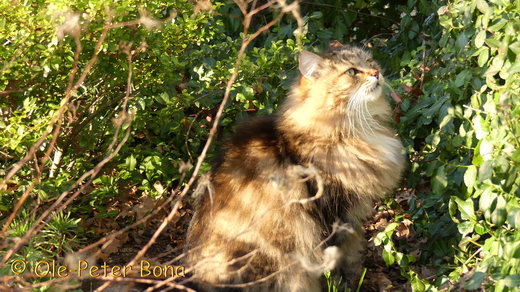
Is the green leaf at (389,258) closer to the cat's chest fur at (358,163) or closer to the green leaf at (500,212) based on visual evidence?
the cat's chest fur at (358,163)

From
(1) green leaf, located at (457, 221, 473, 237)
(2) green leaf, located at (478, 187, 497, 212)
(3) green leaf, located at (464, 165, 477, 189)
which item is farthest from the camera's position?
(1) green leaf, located at (457, 221, 473, 237)

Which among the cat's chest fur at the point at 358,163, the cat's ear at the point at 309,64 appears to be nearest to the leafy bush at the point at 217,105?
the cat's chest fur at the point at 358,163

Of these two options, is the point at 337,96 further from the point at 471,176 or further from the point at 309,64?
the point at 471,176

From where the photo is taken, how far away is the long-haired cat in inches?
130

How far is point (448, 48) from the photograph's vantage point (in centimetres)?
341

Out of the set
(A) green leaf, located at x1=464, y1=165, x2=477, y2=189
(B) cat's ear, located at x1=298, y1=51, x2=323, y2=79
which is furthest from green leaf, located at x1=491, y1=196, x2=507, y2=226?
(B) cat's ear, located at x1=298, y1=51, x2=323, y2=79

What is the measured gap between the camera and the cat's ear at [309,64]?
3.58m

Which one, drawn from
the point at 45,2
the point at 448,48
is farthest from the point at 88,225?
the point at 448,48

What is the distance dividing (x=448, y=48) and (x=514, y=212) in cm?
108

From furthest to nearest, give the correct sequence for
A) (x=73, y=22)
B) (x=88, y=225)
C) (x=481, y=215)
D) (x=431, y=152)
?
(x=88, y=225) < (x=431, y=152) < (x=481, y=215) < (x=73, y=22)

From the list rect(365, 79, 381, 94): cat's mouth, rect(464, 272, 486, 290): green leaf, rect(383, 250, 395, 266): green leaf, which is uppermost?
rect(365, 79, 381, 94): cat's mouth

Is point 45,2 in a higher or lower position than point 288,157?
higher

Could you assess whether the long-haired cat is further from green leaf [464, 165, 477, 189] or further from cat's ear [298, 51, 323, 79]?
green leaf [464, 165, 477, 189]

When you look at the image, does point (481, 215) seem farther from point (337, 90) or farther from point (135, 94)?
point (135, 94)
